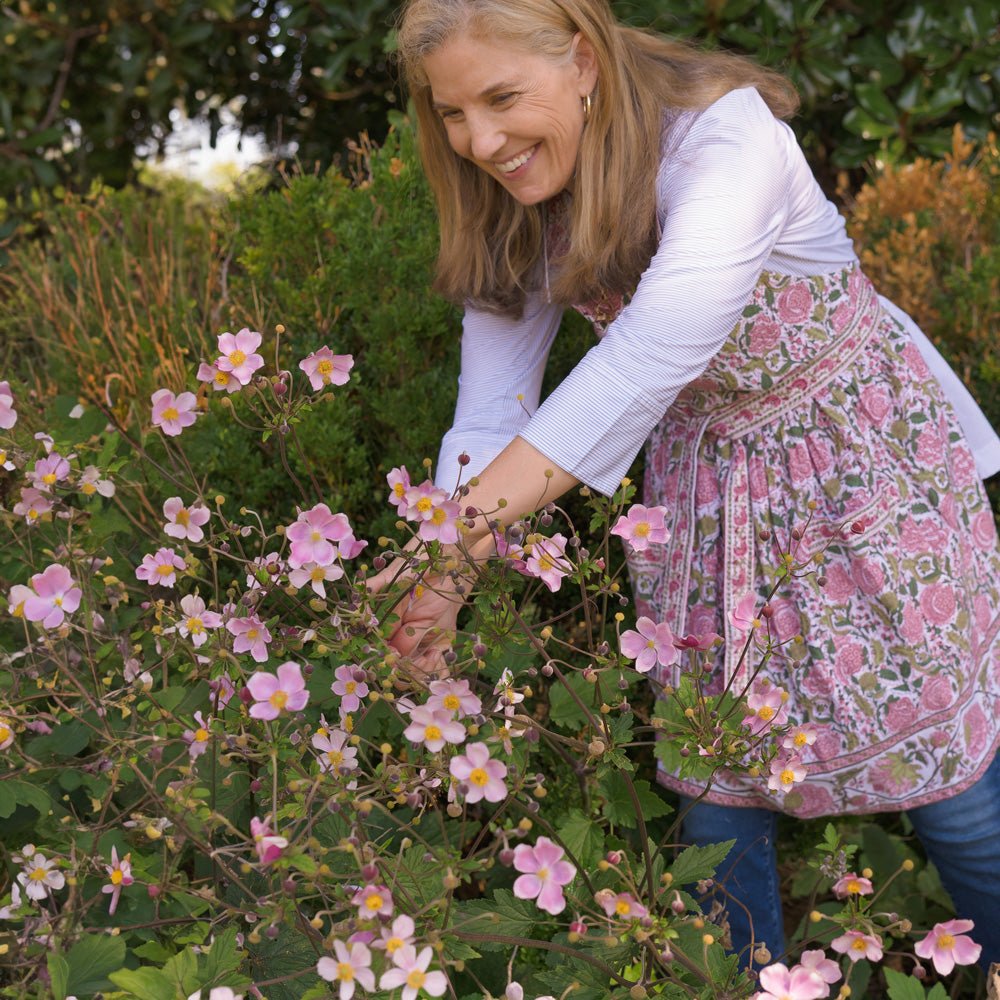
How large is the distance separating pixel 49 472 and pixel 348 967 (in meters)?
0.86

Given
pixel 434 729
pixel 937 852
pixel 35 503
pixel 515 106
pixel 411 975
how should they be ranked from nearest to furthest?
pixel 411 975 < pixel 434 729 < pixel 35 503 < pixel 515 106 < pixel 937 852

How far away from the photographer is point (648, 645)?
1417mm

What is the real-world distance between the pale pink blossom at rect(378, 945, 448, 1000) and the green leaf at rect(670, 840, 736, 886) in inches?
17.2

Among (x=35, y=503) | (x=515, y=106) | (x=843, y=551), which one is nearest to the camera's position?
(x=35, y=503)

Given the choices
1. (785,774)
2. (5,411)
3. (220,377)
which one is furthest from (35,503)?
(785,774)

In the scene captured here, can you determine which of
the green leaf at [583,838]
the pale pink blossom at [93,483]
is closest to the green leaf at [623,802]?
the green leaf at [583,838]

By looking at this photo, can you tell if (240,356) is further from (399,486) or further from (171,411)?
(399,486)

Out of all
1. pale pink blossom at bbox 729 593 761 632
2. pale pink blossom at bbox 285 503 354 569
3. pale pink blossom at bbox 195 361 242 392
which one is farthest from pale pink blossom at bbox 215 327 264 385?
pale pink blossom at bbox 729 593 761 632

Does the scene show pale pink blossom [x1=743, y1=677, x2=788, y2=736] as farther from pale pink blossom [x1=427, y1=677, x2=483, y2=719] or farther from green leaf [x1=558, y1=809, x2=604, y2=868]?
pale pink blossom [x1=427, y1=677, x2=483, y2=719]

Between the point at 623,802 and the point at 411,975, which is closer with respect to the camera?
the point at 411,975

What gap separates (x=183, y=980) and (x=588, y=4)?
154cm

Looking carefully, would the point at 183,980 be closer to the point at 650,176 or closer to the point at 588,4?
the point at 650,176

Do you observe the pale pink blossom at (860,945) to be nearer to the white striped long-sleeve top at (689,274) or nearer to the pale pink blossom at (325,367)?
the white striped long-sleeve top at (689,274)

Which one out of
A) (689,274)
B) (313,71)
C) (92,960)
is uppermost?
(689,274)
